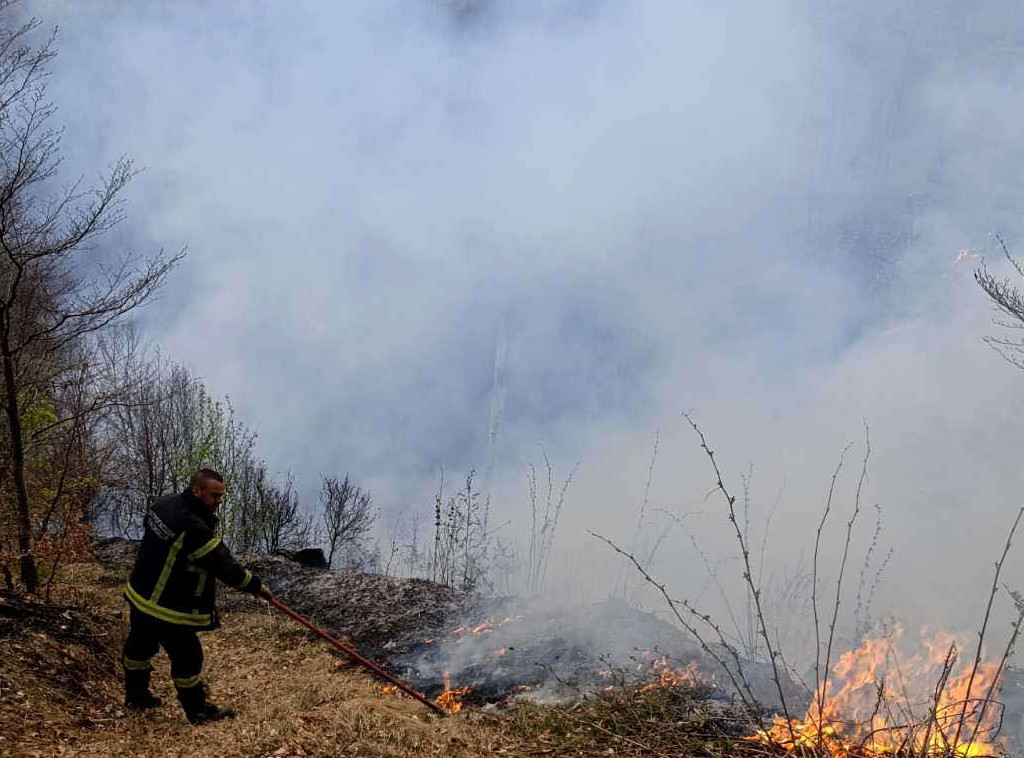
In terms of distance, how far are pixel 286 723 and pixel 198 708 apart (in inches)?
35.0

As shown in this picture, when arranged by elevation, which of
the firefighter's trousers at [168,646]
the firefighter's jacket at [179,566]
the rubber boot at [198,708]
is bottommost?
the rubber boot at [198,708]

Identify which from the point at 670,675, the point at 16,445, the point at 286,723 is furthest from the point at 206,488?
the point at 670,675

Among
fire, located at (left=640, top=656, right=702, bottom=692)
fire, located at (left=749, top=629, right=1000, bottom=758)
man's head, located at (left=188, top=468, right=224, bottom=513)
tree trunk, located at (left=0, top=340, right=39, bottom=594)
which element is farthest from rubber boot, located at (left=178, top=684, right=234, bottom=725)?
fire, located at (left=749, top=629, right=1000, bottom=758)

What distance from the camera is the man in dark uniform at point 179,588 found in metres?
5.45

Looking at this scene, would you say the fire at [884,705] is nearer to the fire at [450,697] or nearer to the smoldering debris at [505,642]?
the smoldering debris at [505,642]

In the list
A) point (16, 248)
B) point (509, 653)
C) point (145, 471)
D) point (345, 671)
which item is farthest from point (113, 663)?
point (145, 471)

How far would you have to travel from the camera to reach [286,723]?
5121mm

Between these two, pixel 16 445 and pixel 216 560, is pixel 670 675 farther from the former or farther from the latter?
pixel 16 445

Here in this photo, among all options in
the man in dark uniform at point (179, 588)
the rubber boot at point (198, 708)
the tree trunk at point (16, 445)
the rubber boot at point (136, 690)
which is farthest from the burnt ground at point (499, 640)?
the tree trunk at point (16, 445)

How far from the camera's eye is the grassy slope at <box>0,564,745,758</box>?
15.8ft

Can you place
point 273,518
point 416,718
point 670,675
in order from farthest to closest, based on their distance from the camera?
1. point 273,518
2. point 670,675
3. point 416,718

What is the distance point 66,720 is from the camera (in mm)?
5242

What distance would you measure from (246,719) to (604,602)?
554 centimetres

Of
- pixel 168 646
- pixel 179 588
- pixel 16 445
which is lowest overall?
pixel 168 646
